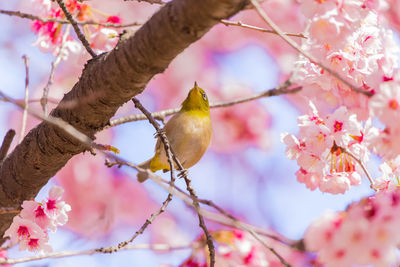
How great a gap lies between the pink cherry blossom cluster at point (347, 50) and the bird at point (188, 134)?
1479mm

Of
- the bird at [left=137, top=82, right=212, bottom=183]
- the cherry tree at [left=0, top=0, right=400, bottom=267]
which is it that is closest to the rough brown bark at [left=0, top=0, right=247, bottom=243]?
the cherry tree at [left=0, top=0, right=400, bottom=267]

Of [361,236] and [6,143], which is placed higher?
[6,143]

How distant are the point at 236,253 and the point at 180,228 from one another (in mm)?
2112

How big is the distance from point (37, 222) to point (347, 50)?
1.44 meters

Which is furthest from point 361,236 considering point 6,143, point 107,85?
point 6,143

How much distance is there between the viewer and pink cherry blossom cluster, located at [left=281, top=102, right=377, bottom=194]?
1980 millimetres

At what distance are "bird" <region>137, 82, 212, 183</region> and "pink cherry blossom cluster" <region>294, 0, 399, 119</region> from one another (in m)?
1.48

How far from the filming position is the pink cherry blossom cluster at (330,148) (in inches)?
78.0

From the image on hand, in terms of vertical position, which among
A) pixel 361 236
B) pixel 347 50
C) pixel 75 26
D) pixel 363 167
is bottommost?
pixel 361 236

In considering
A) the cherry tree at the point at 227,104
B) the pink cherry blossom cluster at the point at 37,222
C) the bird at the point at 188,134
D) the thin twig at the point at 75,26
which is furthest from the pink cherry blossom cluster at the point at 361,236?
the bird at the point at 188,134

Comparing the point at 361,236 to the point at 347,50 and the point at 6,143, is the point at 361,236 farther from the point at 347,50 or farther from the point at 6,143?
the point at 6,143

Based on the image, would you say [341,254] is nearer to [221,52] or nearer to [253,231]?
[253,231]

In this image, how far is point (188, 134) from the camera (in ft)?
11.1

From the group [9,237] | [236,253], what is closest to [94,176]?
[236,253]
